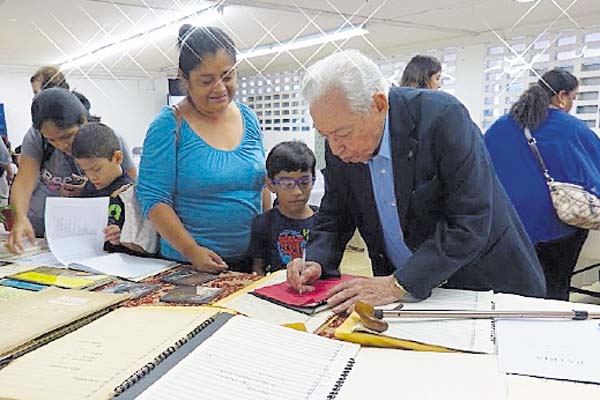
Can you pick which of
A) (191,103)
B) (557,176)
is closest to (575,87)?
(557,176)

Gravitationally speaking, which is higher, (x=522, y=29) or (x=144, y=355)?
(x=522, y=29)

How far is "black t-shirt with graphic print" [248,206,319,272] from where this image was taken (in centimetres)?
142

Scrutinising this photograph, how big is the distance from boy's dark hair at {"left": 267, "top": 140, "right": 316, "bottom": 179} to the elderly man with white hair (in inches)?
13.2

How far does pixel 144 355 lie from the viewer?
0.68 metres

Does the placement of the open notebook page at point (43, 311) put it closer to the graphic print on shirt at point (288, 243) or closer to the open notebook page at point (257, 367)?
the open notebook page at point (257, 367)

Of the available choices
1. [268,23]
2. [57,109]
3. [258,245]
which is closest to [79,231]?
[57,109]

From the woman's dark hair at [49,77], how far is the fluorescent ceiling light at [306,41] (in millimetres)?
657

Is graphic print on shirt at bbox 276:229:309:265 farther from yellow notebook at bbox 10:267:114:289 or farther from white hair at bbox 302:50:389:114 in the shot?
white hair at bbox 302:50:389:114

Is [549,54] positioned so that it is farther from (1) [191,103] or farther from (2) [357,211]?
(1) [191,103]

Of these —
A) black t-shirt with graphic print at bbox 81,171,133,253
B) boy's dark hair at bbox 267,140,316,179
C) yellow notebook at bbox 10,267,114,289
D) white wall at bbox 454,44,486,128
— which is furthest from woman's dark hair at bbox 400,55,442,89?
yellow notebook at bbox 10,267,114,289

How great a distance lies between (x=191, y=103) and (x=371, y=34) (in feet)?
2.81

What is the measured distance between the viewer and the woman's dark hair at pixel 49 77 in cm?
177

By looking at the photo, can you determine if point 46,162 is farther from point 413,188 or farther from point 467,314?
point 467,314

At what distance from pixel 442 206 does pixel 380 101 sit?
0.23 metres
